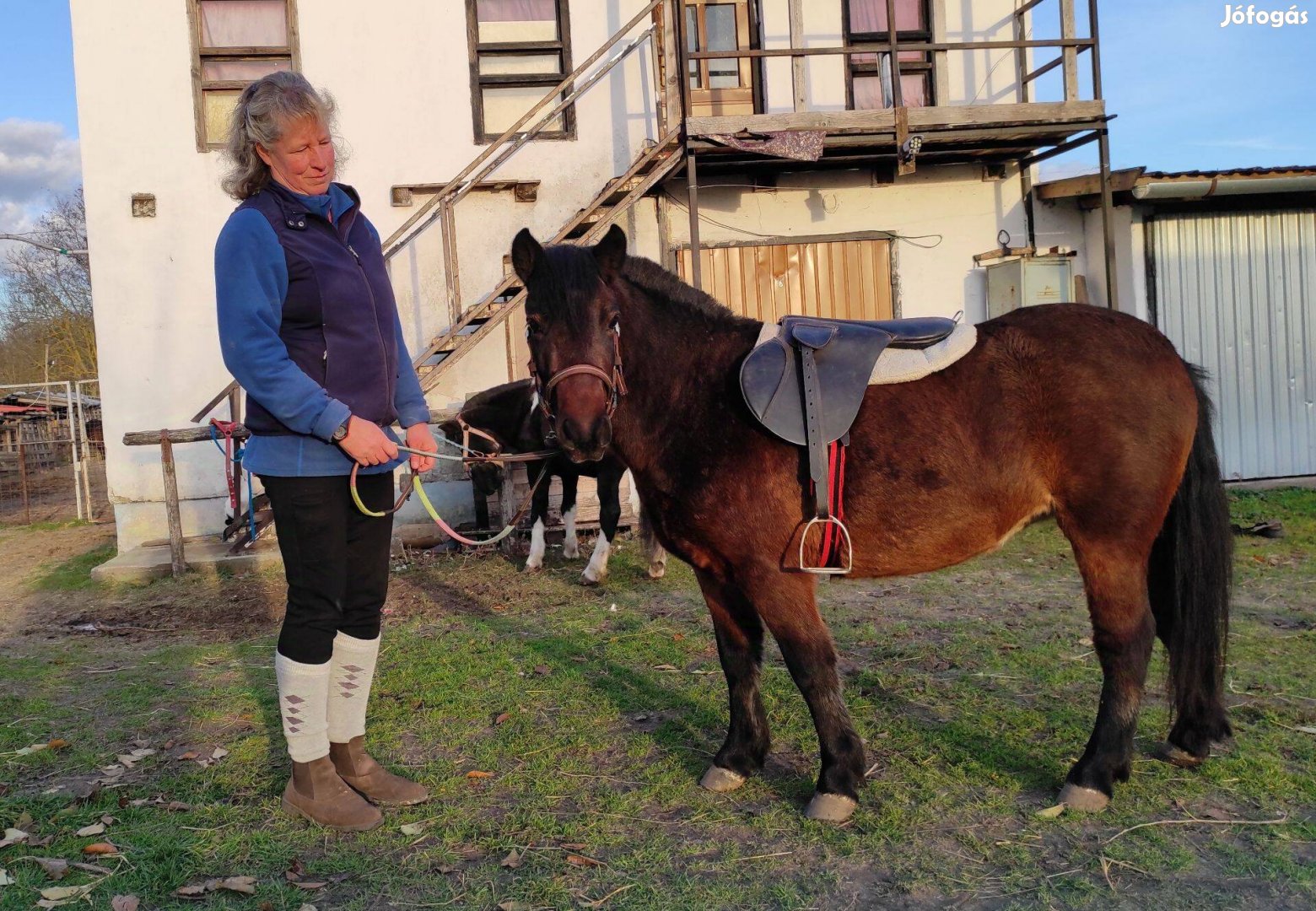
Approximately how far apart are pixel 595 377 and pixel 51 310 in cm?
3256

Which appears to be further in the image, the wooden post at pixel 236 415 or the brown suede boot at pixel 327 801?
the wooden post at pixel 236 415

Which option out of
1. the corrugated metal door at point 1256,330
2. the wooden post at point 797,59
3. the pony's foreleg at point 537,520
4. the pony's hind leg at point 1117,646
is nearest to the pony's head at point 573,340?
the pony's hind leg at point 1117,646

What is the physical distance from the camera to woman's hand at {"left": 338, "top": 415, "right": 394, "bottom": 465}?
271 cm

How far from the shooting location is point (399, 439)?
10.8ft

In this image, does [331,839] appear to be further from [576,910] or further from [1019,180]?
[1019,180]

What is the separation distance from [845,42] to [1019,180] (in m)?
2.52

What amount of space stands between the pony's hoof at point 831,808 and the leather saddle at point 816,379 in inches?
30.4

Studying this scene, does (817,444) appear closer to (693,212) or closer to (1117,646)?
(1117,646)

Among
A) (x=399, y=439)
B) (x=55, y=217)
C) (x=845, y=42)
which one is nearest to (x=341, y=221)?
(x=399, y=439)

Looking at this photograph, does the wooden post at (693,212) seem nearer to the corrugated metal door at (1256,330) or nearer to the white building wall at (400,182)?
the white building wall at (400,182)

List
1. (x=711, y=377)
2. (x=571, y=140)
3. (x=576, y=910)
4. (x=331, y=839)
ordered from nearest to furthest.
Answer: (x=576, y=910) → (x=331, y=839) → (x=711, y=377) → (x=571, y=140)

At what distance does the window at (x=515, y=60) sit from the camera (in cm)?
974

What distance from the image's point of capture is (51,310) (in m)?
28.6

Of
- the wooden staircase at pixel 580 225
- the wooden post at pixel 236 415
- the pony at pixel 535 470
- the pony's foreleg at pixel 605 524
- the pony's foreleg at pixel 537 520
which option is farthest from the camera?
the wooden post at pixel 236 415
